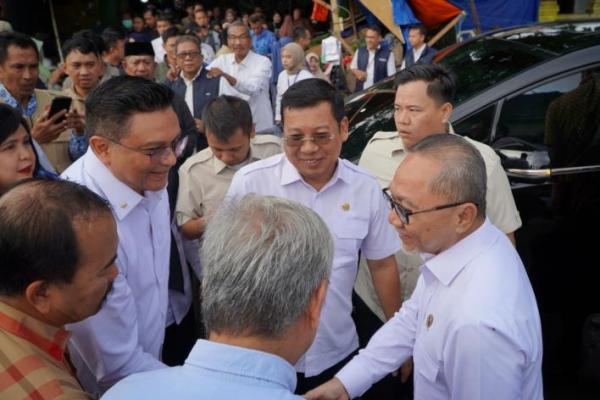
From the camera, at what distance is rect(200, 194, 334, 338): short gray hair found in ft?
3.91

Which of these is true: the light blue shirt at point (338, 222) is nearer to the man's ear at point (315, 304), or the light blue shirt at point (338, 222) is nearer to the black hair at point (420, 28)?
the man's ear at point (315, 304)

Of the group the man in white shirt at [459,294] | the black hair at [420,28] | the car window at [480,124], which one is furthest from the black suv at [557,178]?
the black hair at [420,28]

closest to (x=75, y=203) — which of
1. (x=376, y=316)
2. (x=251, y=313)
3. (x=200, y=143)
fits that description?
(x=251, y=313)

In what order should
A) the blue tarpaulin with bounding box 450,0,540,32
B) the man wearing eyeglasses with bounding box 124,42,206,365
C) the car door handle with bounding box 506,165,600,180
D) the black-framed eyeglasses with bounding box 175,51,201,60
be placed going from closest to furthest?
the man wearing eyeglasses with bounding box 124,42,206,365, the car door handle with bounding box 506,165,600,180, the black-framed eyeglasses with bounding box 175,51,201,60, the blue tarpaulin with bounding box 450,0,540,32

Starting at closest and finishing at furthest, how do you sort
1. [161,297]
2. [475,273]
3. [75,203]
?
[75,203] → [475,273] → [161,297]

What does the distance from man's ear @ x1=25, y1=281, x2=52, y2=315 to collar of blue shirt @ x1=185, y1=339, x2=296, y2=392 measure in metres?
0.47

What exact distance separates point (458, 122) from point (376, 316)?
Result: 1.17 metres

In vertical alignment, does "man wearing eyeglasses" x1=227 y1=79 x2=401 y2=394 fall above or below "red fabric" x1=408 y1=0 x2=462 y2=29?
below

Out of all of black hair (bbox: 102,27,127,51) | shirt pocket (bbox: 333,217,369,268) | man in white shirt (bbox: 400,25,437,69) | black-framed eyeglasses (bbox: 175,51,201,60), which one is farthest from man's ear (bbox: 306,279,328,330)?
man in white shirt (bbox: 400,25,437,69)

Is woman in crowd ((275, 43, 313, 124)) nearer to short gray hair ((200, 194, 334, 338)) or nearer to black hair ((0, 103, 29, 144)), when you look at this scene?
black hair ((0, 103, 29, 144))

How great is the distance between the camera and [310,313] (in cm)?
128

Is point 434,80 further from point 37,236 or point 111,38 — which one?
point 111,38

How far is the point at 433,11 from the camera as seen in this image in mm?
8375

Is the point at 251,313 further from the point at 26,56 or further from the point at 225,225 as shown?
the point at 26,56
